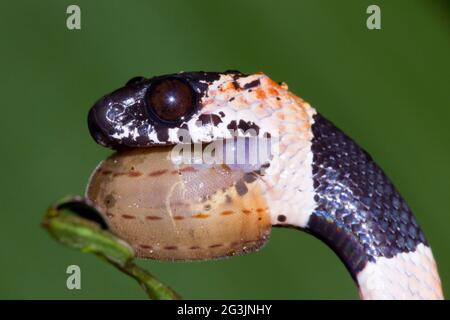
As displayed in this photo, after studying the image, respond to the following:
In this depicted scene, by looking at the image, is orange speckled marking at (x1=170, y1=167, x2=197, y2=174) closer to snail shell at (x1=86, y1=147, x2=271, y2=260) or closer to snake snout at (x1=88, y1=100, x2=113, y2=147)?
snail shell at (x1=86, y1=147, x2=271, y2=260)

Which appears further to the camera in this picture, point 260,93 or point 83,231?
point 260,93

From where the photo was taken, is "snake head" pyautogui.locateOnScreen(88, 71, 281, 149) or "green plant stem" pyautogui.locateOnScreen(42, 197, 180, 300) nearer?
"green plant stem" pyautogui.locateOnScreen(42, 197, 180, 300)

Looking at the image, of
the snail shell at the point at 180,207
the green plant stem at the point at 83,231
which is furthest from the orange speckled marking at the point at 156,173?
the green plant stem at the point at 83,231

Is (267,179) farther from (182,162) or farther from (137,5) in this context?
(137,5)

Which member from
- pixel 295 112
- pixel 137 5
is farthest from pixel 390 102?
pixel 295 112

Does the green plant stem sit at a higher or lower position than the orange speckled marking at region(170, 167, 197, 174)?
higher

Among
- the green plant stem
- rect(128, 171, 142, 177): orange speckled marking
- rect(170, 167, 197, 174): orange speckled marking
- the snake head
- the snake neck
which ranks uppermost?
the snake head

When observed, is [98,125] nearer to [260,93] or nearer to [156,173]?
[156,173]

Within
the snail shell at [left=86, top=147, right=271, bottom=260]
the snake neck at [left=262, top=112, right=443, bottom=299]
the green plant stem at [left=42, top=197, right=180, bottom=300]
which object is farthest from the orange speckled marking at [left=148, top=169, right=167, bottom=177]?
the green plant stem at [left=42, top=197, right=180, bottom=300]

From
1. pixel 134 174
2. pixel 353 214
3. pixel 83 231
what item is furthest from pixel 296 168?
pixel 83 231
